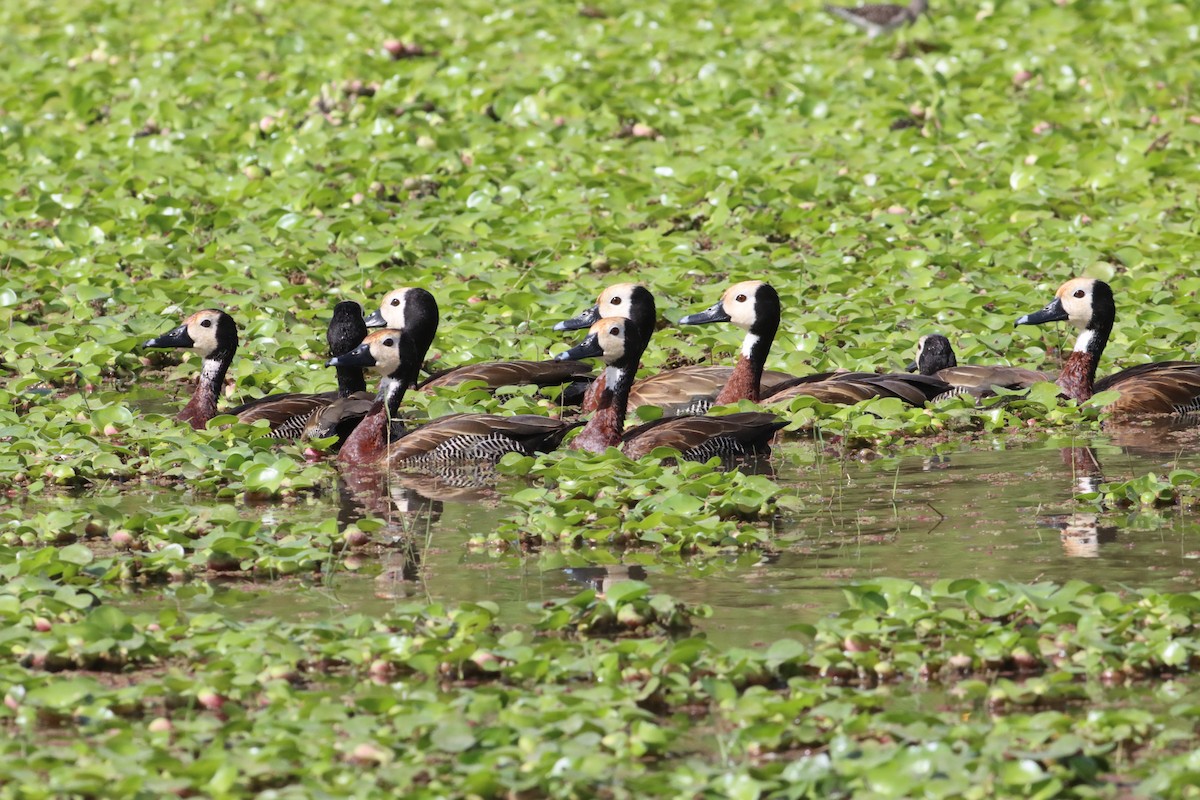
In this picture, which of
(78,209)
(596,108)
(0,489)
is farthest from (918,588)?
(596,108)

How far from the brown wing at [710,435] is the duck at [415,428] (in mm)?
515

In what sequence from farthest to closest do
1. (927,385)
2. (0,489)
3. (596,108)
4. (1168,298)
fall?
(596,108), (1168,298), (927,385), (0,489)

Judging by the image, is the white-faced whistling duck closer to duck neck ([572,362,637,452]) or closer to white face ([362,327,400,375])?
white face ([362,327,400,375])

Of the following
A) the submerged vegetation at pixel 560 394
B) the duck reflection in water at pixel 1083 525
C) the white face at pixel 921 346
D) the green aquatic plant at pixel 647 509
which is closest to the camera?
the submerged vegetation at pixel 560 394

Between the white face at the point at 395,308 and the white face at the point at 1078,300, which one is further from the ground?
the white face at the point at 395,308

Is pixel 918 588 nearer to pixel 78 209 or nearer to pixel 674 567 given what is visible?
pixel 674 567

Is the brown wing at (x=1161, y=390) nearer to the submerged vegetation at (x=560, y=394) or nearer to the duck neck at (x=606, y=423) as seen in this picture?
the submerged vegetation at (x=560, y=394)

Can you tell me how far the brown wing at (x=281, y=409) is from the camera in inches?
470

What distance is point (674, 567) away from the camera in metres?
8.80

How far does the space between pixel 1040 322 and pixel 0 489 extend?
20.9 feet

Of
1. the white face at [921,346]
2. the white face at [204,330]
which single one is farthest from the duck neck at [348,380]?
the white face at [921,346]

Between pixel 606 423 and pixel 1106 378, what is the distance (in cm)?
311

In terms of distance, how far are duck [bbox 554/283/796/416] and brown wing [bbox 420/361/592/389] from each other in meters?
0.22

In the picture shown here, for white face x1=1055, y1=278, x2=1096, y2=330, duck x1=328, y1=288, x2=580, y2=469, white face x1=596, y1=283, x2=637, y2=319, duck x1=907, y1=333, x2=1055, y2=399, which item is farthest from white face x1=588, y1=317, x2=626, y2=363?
white face x1=1055, y1=278, x2=1096, y2=330
